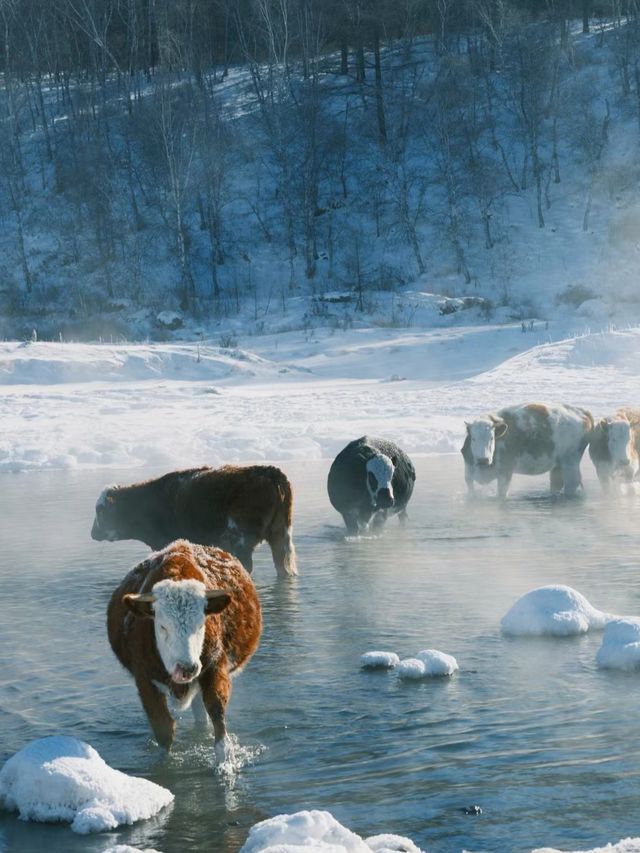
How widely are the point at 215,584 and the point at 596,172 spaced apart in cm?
4585

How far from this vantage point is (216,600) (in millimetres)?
6012

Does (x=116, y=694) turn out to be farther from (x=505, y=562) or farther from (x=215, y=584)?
(x=505, y=562)

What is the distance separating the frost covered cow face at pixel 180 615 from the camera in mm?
5836

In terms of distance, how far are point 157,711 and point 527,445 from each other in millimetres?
9867

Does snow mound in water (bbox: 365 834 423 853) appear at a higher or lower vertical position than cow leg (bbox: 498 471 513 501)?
higher

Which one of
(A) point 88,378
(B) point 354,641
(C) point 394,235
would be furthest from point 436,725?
(C) point 394,235

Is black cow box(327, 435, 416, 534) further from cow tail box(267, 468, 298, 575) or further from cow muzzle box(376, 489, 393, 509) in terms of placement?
cow tail box(267, 468, 298, 575)

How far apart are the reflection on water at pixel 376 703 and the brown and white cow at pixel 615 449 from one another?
11.2ft

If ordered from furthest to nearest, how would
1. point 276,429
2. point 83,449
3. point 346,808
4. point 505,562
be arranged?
point 276,429
point 83,449
point 505,562
point 346,808

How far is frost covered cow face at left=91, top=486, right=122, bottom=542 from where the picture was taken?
11477 mm

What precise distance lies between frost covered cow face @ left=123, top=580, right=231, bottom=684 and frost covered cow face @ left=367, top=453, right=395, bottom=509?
7024mm

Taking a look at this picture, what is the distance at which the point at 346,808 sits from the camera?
5562 mm

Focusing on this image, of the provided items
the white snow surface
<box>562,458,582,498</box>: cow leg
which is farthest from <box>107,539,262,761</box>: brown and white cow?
the white snow surface

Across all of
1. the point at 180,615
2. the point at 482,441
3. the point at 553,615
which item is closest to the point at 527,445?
the point at 482,441
